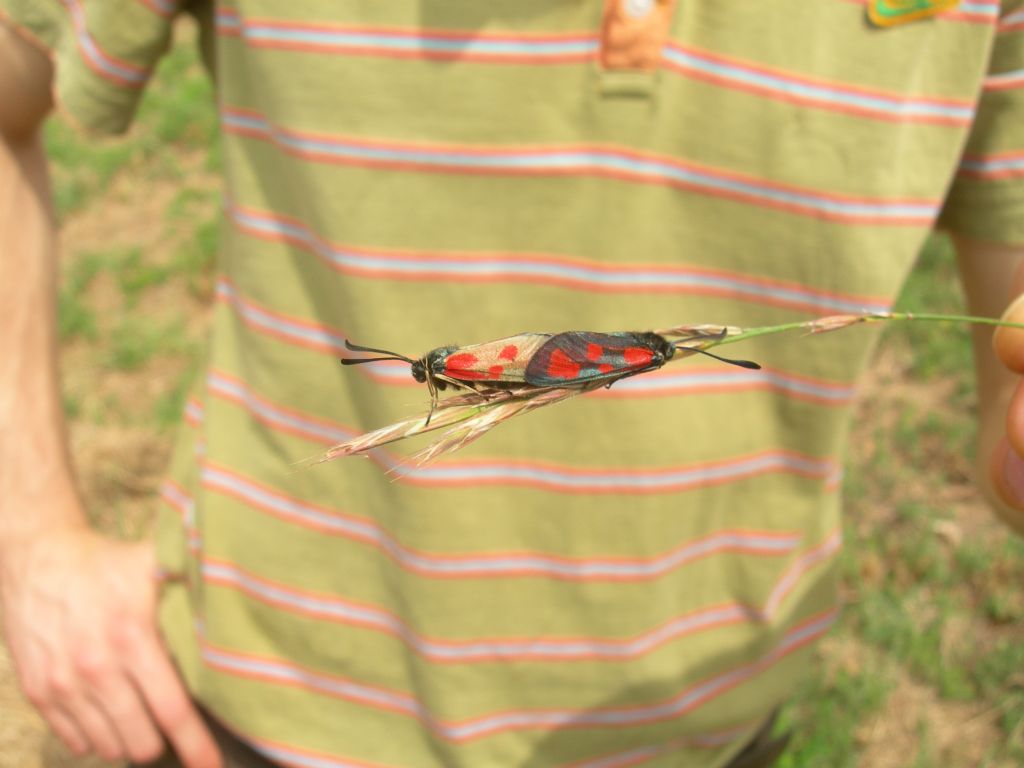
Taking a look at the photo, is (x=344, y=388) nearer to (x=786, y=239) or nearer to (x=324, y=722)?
(x=324, y=722)

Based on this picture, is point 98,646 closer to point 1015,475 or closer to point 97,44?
point 97,44

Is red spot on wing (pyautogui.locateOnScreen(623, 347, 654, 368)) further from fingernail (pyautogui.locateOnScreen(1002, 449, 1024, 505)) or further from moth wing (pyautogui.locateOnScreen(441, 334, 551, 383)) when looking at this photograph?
fingernail (pyautogui.locateOnScreen(1002, 449, 1024, 505))

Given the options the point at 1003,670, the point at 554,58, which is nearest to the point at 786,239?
the point at 554,58

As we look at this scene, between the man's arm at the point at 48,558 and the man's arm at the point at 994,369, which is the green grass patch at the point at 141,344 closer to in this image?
the man's arm at the point at 48,558

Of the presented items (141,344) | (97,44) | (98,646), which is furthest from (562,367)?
(141,344)

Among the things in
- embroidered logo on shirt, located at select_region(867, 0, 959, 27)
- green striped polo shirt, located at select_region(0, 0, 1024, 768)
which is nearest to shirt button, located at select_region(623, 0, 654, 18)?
green striped polo shirt, located at select_region(0, 0, 1024, 768)

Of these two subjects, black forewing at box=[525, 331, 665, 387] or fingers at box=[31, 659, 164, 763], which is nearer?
black forewing at box=[525, 331, 665, 387]

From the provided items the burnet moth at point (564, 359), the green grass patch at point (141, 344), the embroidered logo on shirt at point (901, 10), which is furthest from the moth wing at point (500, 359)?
the green grass patch at point (141, 344)
